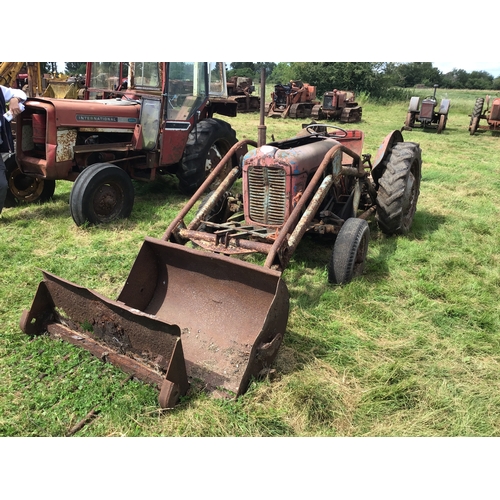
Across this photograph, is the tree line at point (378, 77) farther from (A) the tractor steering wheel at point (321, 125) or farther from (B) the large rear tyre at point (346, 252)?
Answer: (B) the large rear tyre at point (346, 252)

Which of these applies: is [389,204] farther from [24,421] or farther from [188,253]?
[24,421]

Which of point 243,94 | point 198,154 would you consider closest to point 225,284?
point 198,154

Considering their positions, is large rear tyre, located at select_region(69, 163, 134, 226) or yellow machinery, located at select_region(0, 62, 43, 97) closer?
large rear tyre, located at select_region(69, 163, 134, 226)

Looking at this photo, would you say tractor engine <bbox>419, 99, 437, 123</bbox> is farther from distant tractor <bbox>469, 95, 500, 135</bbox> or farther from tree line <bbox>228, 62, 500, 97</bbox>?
tree line <bbox>228, 62, 500, 97</bbox>

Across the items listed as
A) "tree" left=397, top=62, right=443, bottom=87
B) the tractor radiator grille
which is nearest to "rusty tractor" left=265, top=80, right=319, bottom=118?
"tree" left=397, top=62, right=443, bottom=87

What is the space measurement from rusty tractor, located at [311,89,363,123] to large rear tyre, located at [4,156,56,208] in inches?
559

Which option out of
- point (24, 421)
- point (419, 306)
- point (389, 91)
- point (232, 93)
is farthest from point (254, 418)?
point (389, 91)

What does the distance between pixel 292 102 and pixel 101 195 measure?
1559 centimetres

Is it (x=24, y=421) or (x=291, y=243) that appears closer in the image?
(x=24, y=421)

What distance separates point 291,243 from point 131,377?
1561 millimetres

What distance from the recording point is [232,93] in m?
22.0

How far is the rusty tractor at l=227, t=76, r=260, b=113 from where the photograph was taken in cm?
2138

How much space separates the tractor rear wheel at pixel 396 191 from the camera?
505 centimetres

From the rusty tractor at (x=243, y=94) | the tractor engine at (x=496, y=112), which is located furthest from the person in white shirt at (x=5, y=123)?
the rusty tractor at (x=243, y=94)
